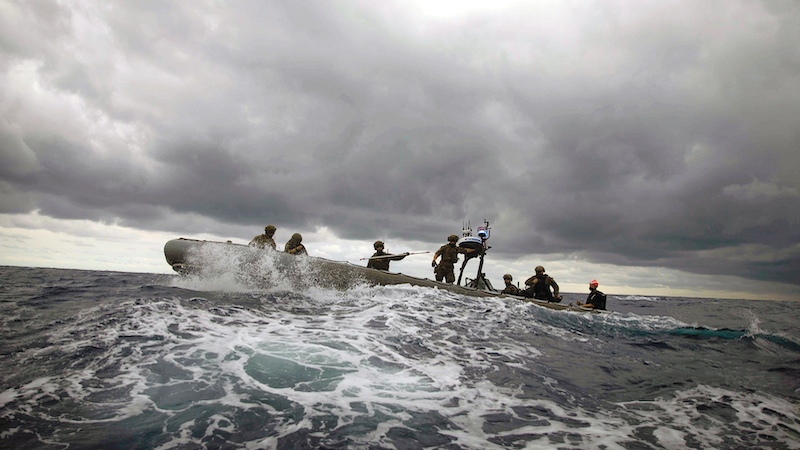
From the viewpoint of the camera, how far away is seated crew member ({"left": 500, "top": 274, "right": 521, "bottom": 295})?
1409 centimetres

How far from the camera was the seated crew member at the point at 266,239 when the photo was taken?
42.9 feet

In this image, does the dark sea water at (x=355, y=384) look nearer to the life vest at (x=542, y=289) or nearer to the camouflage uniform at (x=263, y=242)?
the life vest at (x=542, y=289)

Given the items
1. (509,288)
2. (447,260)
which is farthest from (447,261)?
(509,288)

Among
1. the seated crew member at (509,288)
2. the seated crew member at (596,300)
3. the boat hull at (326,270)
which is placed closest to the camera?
the boat hull at (326,270)

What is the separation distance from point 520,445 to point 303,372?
269 centimetres

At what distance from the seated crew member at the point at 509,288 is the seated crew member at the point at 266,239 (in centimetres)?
932

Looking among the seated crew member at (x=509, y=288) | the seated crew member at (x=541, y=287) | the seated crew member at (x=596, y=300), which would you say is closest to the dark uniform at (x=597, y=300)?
the seated crew member at (x=596, y=300)

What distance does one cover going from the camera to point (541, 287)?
13.1 meters

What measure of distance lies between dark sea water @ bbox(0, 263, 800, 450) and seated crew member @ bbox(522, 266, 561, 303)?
4669 millimetres

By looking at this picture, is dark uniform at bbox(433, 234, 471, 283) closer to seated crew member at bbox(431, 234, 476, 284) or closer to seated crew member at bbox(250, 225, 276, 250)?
seated crew member at bbox(431, 234, 476, 284)

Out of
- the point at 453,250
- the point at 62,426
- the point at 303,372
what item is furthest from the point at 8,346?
the point at 453,250

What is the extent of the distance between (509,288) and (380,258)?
18.1 ft

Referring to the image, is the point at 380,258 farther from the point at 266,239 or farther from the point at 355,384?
the point at 355,384

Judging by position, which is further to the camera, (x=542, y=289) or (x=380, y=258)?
(x=380, y=258)
